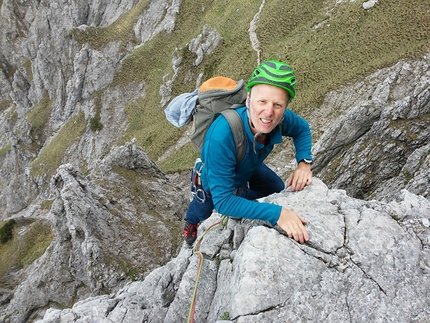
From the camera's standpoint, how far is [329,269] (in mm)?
4836

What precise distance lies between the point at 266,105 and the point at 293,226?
222cm

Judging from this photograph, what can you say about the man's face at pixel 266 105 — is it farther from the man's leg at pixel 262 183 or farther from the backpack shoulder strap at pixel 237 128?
the man's leg at pixel 262 183

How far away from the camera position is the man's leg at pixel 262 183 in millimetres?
7934

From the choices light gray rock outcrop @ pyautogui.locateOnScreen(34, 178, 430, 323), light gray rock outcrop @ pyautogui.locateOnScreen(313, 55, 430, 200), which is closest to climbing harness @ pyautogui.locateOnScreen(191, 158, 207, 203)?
light gray rock outcrop @ pyautogui.locateOnScreen(34, 178, 430, 323)

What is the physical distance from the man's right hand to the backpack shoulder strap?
1.41m

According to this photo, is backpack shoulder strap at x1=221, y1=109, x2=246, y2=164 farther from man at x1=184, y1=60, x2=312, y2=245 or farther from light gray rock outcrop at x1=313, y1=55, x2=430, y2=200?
light gray rock outcrop at x1=313, y1=55, x2=430, y2=200

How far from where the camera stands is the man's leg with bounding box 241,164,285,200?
7.93m

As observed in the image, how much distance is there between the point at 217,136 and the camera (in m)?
4.90

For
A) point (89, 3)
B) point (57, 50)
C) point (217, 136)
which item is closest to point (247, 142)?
point (217, 136)

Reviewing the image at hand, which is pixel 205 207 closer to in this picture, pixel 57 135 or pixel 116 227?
pixel 116 227

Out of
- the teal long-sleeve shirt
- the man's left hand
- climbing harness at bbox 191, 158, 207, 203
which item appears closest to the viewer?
the teal long-sleeve shirt

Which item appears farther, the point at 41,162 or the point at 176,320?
the point at 41,162

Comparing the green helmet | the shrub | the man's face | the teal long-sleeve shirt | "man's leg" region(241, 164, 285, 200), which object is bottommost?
the shrub

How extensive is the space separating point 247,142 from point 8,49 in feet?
496
